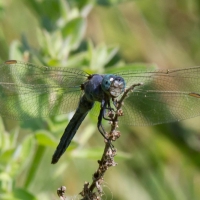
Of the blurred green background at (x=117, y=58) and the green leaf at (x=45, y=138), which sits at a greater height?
the blurred green background at (x=117, y=58)

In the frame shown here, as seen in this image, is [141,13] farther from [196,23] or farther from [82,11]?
[82,11]

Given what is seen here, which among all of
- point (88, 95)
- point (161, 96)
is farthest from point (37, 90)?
point (161, 96)

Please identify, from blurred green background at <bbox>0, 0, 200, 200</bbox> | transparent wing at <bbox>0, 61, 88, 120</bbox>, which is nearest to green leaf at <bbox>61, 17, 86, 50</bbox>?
blurred green background at <bbox>0, 0, 200, 200</bbox>

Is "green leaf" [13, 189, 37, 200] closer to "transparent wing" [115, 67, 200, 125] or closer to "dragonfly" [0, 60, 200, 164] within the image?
"dragonfly" [0, 60, 200, 164]

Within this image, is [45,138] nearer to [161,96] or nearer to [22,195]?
[22,195]

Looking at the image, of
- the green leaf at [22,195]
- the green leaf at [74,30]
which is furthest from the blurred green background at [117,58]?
the green leaf at [22,195]

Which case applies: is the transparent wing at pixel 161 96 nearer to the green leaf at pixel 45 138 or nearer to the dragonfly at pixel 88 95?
the dragonfly at pixel 88 95
